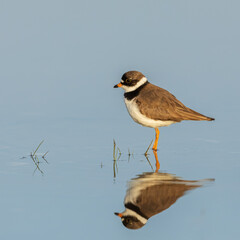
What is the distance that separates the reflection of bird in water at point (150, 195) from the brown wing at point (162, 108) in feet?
7.63

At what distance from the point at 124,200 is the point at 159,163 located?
2255 mm

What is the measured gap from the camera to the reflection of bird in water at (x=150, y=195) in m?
6.80

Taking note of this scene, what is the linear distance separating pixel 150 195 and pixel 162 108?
3.46 meters

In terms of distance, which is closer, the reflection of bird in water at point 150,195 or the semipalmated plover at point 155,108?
the reflection of bird in water at point 150,195

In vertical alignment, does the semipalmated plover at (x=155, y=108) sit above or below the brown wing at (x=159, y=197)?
above

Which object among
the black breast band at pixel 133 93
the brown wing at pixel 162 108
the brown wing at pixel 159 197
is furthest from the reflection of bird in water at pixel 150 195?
the black breast band at pixel 133 93

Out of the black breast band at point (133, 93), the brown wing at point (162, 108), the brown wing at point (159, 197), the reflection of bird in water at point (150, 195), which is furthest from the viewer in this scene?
the black breast band at point (133, 93)

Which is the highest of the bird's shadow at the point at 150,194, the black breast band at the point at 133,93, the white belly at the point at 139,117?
the black breast band at the point at 133,93

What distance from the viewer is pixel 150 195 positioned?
7.40m

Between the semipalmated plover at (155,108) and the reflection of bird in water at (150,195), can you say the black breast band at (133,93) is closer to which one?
the semipalmated plover at (155,108)

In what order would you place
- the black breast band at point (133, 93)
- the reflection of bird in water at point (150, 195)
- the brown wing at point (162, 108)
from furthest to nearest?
the black breast band at point (133, 93)
the brown wing at point (162, 108)
the reflection of bird in water at point (150, 195)

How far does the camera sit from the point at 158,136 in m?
11.1

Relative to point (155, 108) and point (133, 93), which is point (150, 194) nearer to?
point (155, 108)

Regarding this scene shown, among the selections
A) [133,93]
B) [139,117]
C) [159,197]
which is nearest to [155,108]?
[139,117]
